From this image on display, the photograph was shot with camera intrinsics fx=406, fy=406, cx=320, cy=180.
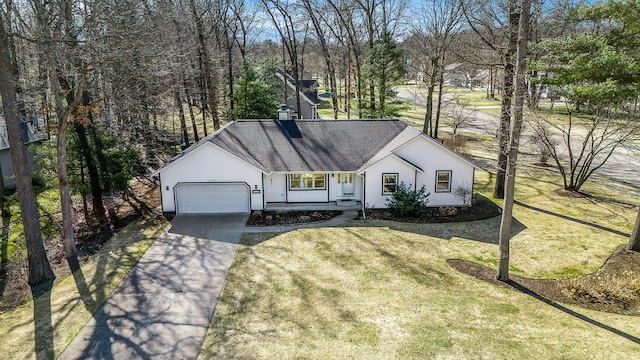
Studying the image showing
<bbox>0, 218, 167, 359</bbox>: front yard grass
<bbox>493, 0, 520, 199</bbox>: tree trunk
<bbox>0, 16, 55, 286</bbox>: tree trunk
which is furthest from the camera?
<bbox>493, 0, 520, 199</bbox>: tree trunk

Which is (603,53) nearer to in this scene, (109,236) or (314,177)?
(314,177)

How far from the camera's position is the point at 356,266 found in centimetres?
1463


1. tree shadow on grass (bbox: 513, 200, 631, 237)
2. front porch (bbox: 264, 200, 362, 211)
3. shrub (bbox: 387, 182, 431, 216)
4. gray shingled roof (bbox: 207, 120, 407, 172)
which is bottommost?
tree shadow on grass (bbox: 513, 200, 631, 237)

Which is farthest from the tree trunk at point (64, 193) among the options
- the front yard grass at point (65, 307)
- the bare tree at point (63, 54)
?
the front yard grass at point (65, 307)

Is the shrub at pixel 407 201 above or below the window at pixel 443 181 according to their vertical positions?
below

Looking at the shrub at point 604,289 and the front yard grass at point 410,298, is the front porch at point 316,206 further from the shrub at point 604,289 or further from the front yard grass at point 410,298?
the shrub at point 604,289

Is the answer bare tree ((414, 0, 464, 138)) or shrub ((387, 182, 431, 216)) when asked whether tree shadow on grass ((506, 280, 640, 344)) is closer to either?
shrub ((387, 182, 431, 216))

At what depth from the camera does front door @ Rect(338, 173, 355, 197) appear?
68.0ft

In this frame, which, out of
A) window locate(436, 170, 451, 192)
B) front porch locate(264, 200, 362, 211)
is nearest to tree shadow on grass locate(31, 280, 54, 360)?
front porch locate(264, 200, 362, 211)

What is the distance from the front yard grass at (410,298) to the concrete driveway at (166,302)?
63 centimetres

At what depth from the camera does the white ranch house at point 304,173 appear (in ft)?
64.5

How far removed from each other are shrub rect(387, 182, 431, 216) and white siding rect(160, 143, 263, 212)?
6638 mm

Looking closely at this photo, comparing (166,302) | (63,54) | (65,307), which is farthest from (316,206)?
(63,54)

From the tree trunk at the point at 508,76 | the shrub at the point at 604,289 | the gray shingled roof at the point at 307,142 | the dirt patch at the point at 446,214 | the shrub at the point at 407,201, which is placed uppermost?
the tree trunk at the point at 508,76
